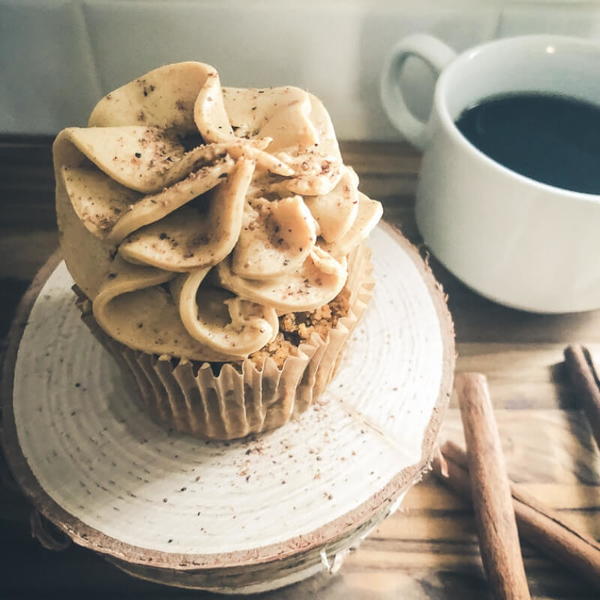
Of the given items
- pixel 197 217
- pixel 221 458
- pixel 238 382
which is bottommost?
pixel 221 458

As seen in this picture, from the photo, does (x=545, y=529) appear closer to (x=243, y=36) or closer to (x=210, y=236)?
(x=210, y=236)

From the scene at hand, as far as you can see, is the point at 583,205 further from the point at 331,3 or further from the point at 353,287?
the point at 331,3

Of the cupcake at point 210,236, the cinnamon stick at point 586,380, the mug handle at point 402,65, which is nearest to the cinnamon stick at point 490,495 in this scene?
the cinnamon stick at point 586,380

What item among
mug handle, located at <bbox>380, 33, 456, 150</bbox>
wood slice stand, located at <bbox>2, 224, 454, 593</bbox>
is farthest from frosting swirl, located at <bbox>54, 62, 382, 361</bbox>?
mug handle, located at <bbox>380, 33, 456, 150</bbox>

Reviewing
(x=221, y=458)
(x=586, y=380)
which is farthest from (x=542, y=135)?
(x=221, y=458)

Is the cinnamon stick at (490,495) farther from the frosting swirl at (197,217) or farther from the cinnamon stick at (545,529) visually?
the frosting swirl at (197,217)
